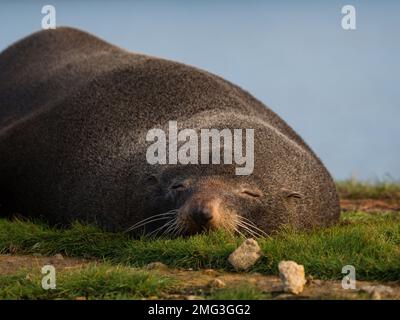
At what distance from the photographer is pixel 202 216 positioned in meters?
8.02

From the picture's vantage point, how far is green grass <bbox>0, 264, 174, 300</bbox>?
22.3 feet

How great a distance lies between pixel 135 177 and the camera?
9.34 m

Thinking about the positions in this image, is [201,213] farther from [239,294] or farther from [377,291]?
[377,291]

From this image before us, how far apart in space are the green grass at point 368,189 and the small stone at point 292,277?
7.13 meters

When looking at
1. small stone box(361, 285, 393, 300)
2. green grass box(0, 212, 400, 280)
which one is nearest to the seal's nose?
green grass box(0, 212, 400, 280)

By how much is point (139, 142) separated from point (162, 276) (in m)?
2.79

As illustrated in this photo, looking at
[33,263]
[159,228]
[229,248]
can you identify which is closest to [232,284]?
[229,248]

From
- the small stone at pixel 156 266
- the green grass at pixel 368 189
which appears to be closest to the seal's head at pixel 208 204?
the small stone at pixel 156 266

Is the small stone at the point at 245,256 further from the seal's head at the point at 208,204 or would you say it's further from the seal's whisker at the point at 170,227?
the seal's whisker at the point at 170,227

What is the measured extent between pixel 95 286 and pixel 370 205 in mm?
6732

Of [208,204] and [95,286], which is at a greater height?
[208,204]

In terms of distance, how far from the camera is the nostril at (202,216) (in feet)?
26.2
